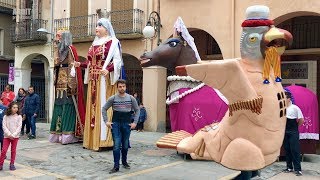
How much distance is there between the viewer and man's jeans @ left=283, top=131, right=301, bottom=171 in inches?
268

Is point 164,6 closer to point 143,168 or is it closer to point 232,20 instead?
point 232,20

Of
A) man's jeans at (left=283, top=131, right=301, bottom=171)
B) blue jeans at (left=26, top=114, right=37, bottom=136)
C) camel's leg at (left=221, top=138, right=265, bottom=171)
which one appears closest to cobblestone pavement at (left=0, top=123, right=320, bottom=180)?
man's jeans at (left=283, top=131, right=301, bottom=171)

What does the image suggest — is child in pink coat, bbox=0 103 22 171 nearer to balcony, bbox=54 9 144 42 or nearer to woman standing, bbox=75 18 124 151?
woman standing, bbox=75 18 124 151

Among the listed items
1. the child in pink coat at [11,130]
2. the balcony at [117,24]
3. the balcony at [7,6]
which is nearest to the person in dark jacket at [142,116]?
the balcony at [117,24]

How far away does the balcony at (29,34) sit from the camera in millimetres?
16280

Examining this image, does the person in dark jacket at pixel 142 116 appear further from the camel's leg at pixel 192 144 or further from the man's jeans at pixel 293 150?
the camel's leg at pixel 192 144

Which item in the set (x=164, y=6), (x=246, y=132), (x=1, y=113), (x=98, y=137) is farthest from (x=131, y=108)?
(x=164, y=6)

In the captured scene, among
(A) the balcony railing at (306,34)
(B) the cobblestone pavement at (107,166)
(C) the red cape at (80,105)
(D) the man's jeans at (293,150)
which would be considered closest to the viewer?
(B) the cobblestone pavement at (107,166)

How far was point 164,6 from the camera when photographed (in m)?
12.9

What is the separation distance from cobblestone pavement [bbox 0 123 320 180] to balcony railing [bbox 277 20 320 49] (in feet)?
14.9

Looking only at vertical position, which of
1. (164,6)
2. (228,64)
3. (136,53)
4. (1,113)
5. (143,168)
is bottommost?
(143,168)

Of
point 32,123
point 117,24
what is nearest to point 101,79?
point 32,123

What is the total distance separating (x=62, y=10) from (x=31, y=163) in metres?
9.85

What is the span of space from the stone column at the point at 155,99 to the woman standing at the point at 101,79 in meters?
4.57
